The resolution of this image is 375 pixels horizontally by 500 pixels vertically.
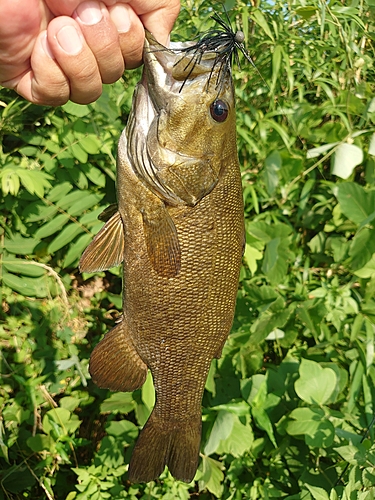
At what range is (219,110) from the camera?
51.2 inches

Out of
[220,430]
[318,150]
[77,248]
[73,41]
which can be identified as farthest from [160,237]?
[318,150]

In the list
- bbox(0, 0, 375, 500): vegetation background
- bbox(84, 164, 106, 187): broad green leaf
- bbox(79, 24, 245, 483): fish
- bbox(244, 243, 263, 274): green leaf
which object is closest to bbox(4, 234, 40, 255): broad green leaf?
bbox(0, 0, 375, 500): vegetation background

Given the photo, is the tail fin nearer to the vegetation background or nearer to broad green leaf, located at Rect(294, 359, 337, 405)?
the vegetation background

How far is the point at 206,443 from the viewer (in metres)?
2.28

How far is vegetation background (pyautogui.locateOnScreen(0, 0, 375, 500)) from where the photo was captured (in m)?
2.26

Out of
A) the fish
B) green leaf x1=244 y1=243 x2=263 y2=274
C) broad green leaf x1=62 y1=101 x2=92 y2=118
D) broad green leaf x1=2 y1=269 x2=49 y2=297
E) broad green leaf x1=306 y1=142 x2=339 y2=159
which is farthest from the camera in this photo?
broad green leaf x1=306 y1=142 x2=339 y2=159

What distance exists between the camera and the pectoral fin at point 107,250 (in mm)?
1356

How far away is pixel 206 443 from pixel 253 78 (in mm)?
1865

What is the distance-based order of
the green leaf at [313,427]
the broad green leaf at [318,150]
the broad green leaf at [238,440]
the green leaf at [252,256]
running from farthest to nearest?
the broad green leaf at [318,150]
the green leaf at [252,256]
the broad green leaf at [238,440]
the green leaf at [313,427]

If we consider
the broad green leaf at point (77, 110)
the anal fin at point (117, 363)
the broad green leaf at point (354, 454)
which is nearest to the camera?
the anal fin at point (117, 363)

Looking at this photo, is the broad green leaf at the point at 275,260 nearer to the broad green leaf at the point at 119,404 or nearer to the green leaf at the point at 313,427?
the green leaf at the point at 313,427

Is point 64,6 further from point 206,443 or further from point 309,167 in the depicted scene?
Answer: point 309,167

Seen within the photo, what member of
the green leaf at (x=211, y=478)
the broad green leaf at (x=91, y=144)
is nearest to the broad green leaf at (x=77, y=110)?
the broad green leaf at (x=91, y=144)

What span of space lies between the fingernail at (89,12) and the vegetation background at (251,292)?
0.89 m
